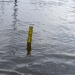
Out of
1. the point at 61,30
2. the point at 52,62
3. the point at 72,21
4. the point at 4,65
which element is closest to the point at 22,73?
the point at 4,65

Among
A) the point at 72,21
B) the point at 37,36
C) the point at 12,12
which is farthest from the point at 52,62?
the point at 12,12

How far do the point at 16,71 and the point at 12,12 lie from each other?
16929mm

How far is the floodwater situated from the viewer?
39.7ft

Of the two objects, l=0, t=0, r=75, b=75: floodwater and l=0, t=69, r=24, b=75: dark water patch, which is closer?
l=0, t=69, r=24, b=75: dark water patch

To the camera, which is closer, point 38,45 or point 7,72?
point 7,72

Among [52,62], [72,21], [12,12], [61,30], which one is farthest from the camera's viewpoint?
[12,12]

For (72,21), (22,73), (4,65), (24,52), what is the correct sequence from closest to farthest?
(22,73)
(4,65)
(24,52)
(72,21)

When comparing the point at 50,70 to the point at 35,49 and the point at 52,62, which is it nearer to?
the point at 52,62

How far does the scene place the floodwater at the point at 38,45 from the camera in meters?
12.1

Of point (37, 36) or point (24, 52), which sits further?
point (37, 36)

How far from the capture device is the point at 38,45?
16.2 meters

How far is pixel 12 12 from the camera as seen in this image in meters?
27.6

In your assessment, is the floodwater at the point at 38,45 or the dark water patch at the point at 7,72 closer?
the dark water patch at the point at 7,72

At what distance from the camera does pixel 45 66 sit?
12.5 m
